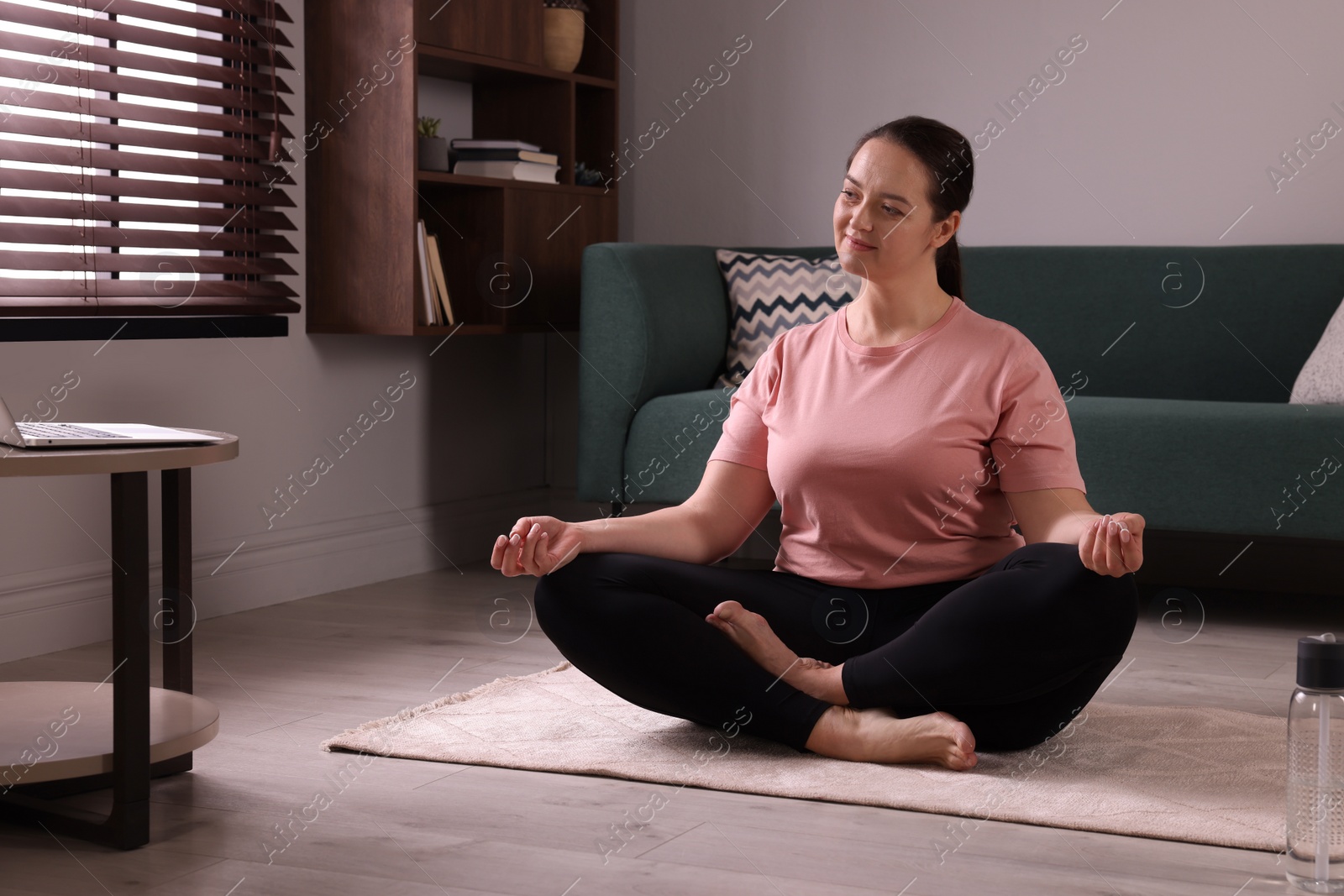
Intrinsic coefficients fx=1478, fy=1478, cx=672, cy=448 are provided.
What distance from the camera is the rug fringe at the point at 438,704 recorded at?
198 cm

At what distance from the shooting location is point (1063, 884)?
1426 millimetres

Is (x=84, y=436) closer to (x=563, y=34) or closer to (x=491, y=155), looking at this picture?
(x=491, y=155)

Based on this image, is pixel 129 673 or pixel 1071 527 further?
pixel 1071 527

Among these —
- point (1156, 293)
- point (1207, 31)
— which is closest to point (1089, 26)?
point (1207, 31)

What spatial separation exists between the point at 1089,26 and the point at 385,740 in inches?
102

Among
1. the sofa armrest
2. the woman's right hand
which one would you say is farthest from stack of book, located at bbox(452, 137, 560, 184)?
the woman's right hand

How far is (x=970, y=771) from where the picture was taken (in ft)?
5.96

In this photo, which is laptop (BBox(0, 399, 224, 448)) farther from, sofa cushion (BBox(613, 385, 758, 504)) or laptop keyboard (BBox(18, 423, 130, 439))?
sofa cushion (BBox(613, 385, 758, 504))

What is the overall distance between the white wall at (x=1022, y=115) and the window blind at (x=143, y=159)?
4.32ft

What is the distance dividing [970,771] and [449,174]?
1.95 metres

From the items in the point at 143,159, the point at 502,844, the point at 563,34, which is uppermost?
the point at 563,34

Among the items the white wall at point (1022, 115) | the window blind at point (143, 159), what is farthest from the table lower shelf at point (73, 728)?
the white wall at point (1022, 115)

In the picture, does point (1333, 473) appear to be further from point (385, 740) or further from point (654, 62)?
point (654, 62)

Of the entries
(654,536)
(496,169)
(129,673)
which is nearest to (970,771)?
(654,536)
